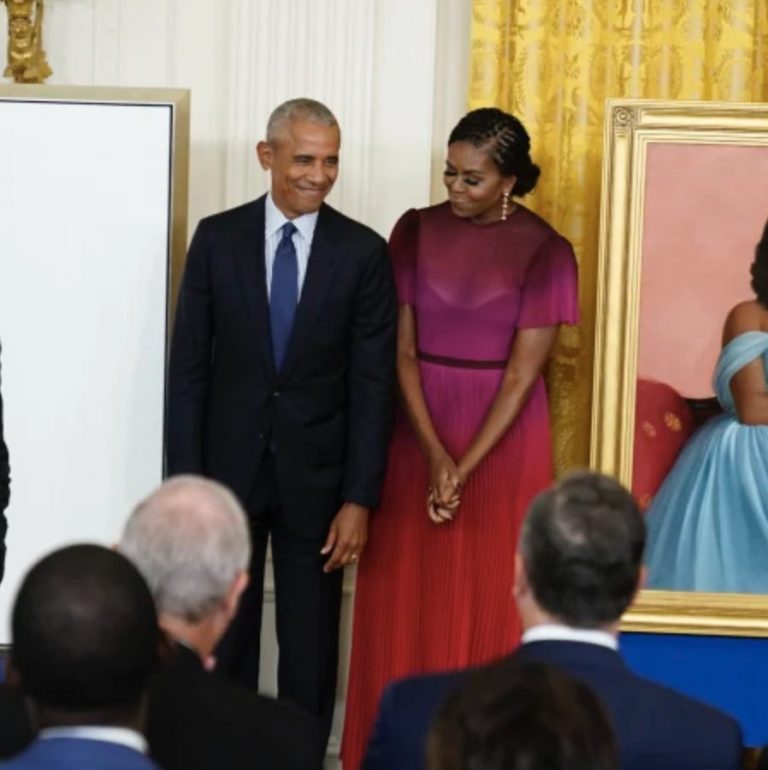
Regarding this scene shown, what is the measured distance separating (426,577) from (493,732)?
3.52 meters

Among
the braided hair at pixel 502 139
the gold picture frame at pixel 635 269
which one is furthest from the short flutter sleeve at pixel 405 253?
the gold picture frame at pixel 635 269

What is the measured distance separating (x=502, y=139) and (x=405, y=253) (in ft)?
1.49

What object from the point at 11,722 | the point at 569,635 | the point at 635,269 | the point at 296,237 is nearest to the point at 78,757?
the point at 11,722

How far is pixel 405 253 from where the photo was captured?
5.60 metres

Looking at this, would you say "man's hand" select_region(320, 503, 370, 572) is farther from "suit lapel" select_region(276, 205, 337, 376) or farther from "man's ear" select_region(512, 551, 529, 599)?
"man's ear" select_region(512, 551, 529, 599)

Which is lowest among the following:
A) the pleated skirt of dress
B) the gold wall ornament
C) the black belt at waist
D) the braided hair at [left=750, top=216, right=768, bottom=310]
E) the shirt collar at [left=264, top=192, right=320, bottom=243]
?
the pleated skirt of dress

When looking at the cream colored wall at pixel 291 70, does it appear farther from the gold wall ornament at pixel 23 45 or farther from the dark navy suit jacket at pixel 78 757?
the dark navy suit jacket at pixel 78 757

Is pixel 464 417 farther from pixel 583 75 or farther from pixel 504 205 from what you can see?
pixel 583 75

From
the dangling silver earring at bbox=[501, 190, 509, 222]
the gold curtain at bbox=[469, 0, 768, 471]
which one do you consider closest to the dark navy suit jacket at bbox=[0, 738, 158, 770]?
the dangling silver earring at bbox=[501, 190, 509, 222]

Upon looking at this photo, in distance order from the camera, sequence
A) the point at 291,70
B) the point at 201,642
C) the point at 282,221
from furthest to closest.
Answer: the point at 291,70, the point at 282,221, the point at 201,642

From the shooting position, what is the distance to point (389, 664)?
18.5ft

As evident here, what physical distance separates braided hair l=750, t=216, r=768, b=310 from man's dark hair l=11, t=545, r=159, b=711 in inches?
146

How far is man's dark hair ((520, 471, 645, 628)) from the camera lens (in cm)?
286

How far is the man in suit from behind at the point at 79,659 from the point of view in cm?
226
